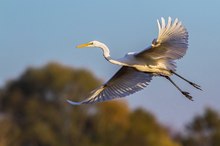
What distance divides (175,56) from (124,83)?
210 cm

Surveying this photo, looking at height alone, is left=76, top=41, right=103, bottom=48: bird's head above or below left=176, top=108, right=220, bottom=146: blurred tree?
above

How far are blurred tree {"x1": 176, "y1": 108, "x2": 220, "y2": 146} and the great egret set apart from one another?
44.2 metres

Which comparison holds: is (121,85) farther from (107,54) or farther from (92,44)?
(107,54)

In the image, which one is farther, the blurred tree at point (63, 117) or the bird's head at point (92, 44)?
the blurred tree at point (63, 117)

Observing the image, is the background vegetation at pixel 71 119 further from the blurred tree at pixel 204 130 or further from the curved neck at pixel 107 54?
the curved neck at pixel 107 54

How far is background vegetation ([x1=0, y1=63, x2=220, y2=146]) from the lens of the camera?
6281cm

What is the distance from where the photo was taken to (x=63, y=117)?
70.0m

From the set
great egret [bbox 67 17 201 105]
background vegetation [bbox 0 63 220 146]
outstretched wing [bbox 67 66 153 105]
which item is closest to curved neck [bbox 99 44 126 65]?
great egret [bbox 67 17 201 105]

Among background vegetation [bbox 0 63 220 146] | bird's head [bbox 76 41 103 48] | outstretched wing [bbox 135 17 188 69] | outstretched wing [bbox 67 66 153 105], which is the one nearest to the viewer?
outstretched wing [bbox 135 17 188 69]

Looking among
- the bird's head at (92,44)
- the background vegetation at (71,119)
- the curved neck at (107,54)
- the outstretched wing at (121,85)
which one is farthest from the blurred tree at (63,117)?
the curved neck at (107,54)

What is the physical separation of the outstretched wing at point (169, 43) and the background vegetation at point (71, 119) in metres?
39.9

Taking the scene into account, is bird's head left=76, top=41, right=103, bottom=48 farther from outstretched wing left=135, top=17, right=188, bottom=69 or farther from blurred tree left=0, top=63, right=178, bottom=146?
blurred tree left=0, top=63, right=178, bottom=146

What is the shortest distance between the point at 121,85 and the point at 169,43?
2.34 metres

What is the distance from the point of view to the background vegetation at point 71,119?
62812 mm
